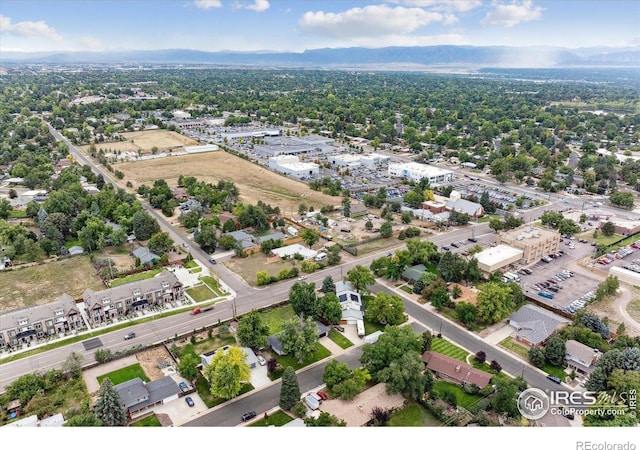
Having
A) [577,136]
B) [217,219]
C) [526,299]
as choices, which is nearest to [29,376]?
[217,219]

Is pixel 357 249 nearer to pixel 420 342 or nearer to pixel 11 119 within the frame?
pixel 420 342

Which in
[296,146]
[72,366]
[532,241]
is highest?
[296,146]

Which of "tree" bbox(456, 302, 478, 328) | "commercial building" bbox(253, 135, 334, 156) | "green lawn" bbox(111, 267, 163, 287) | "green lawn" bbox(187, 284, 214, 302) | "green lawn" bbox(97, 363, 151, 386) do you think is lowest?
"green lawn" bbox(97, 363, 151, 386)

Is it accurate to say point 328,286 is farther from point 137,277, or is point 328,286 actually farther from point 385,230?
point 137,277

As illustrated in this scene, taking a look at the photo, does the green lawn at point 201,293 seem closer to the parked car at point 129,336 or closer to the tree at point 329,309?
the parked car at point 129,336

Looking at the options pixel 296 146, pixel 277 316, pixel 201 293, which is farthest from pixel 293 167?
pixel 277 316

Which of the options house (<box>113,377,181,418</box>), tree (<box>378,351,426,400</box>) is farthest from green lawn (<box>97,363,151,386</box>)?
tree (<box>378,351,426,400</box>)

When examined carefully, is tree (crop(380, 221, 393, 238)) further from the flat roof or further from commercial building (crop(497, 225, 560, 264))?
commercial building (crop(497, 225, 560, 264))
